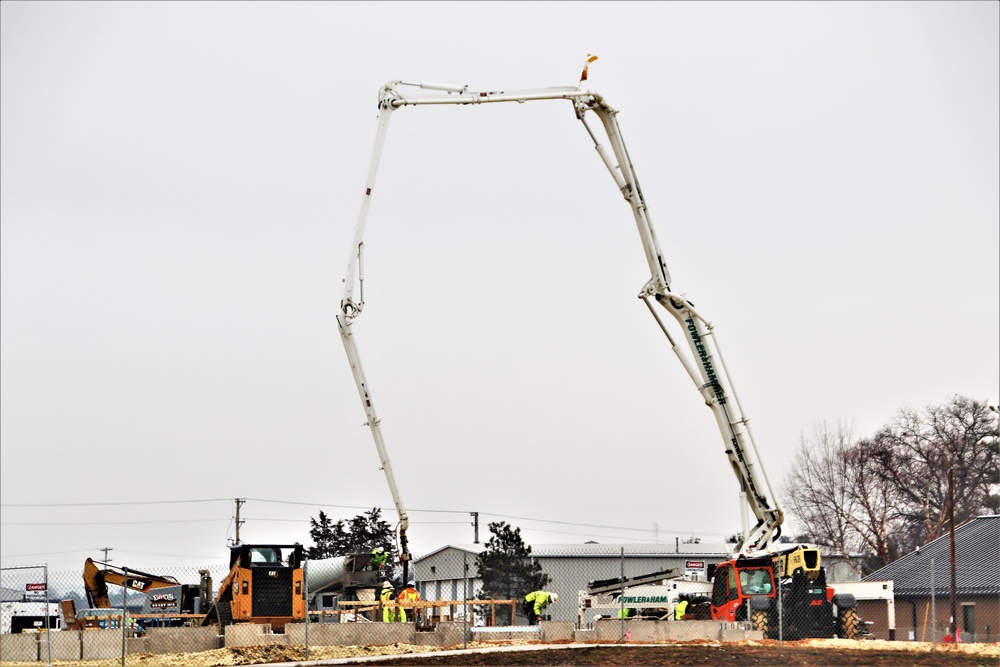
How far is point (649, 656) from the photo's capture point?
2409 centimetres

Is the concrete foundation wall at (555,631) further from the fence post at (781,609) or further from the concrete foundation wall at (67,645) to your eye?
the concrete foundation wall at (67,645)

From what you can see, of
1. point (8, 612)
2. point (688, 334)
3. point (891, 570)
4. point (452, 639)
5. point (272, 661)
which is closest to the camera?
point (272, 661)

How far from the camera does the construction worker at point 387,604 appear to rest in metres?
31.2

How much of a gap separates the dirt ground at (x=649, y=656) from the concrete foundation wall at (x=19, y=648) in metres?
0.55

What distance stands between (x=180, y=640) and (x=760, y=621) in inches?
515

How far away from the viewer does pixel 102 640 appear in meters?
25.8

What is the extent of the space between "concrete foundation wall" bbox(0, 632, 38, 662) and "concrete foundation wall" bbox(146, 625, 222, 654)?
2325 mm

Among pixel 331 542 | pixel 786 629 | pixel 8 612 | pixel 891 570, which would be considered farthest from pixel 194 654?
pixel 331 542

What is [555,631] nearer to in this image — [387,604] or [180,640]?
[387,604]

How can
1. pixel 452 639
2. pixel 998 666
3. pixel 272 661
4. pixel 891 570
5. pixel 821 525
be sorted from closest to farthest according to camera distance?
pixel 998 666
pixel 272 661
pixel 452 639
pixel 891 570
pixel 821 525

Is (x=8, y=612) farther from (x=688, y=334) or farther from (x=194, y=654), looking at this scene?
(x=688, y=334)

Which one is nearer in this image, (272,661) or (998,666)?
(998,666)

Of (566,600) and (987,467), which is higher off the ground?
(987,467)

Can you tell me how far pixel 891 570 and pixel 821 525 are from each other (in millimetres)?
15757
